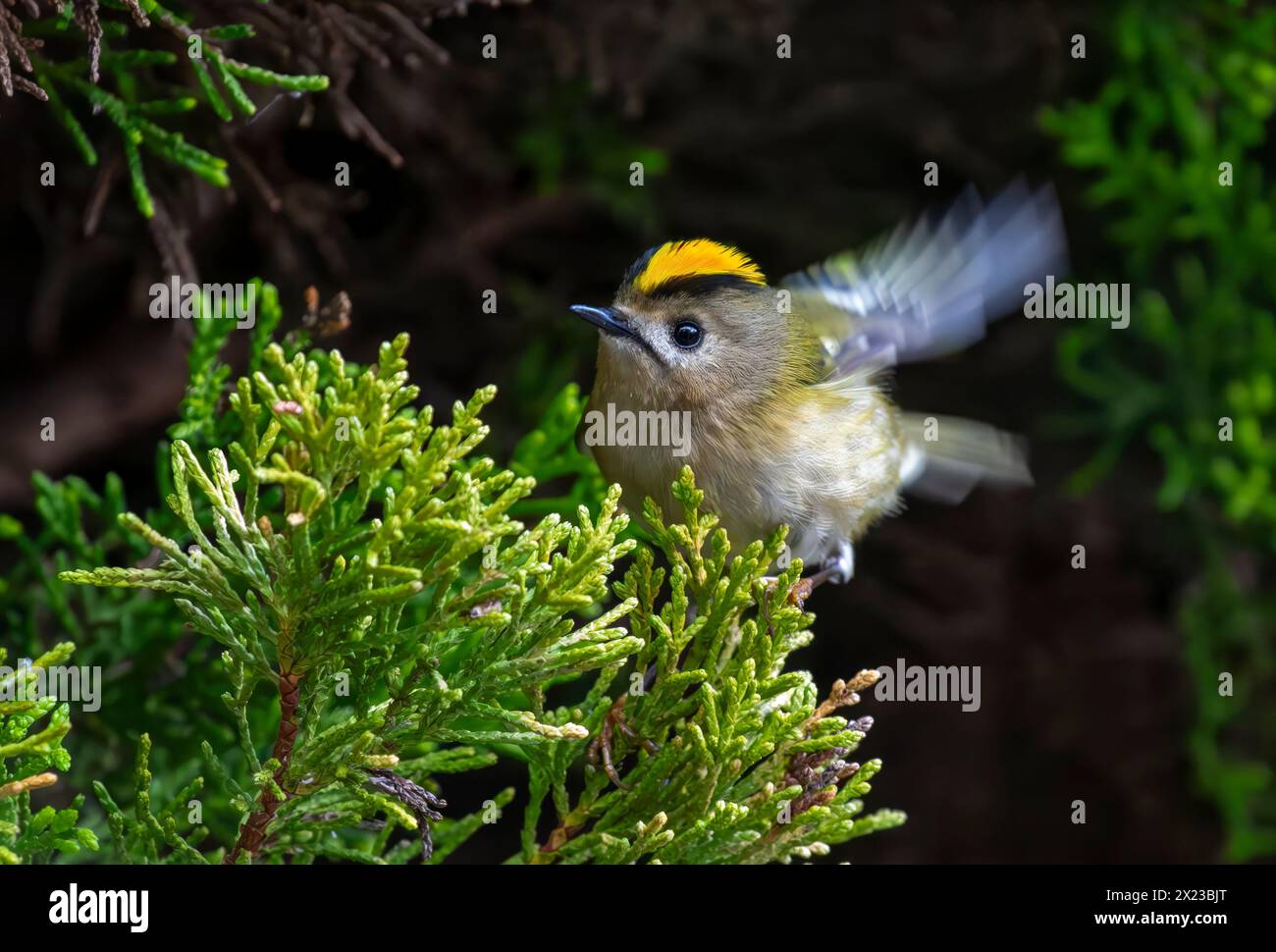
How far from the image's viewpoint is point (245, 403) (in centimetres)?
140

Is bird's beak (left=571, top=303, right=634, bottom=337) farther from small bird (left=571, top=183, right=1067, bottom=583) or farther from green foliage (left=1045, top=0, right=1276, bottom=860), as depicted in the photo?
green foliage (left=1045, top=0, right=1276, bottom=860)

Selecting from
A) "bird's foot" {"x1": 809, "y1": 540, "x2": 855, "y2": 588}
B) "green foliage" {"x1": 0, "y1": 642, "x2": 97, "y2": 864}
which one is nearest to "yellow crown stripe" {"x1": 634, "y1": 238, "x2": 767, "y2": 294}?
"bird's foot" {"x1": 809, "y1": 540, "x2": 855, "y2": 588}

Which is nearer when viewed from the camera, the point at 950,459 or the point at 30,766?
the point at 30,766

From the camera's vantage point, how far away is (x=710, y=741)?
5.31 feet

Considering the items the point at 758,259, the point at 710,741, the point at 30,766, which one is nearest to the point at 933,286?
the point at 758,259

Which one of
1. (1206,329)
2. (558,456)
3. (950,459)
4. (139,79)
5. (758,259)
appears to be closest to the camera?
(139,79)

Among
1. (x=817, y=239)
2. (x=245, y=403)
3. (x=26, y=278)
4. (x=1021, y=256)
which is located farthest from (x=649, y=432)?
(x=26, y=278)

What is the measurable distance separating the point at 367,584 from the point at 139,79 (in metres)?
1.13

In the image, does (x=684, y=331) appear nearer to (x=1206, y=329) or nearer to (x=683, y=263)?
(x=683, y=263)

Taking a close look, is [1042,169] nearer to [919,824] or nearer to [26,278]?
[919,824]

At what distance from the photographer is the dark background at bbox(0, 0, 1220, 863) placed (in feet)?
8.62

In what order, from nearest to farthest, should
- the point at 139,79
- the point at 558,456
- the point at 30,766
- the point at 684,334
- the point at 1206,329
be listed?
the point at 30,766 → the point at 139,79 → the point at 558,456 → the point at 684,334 → the point at 1206,329

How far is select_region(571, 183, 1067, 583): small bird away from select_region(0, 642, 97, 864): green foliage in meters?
0.99
